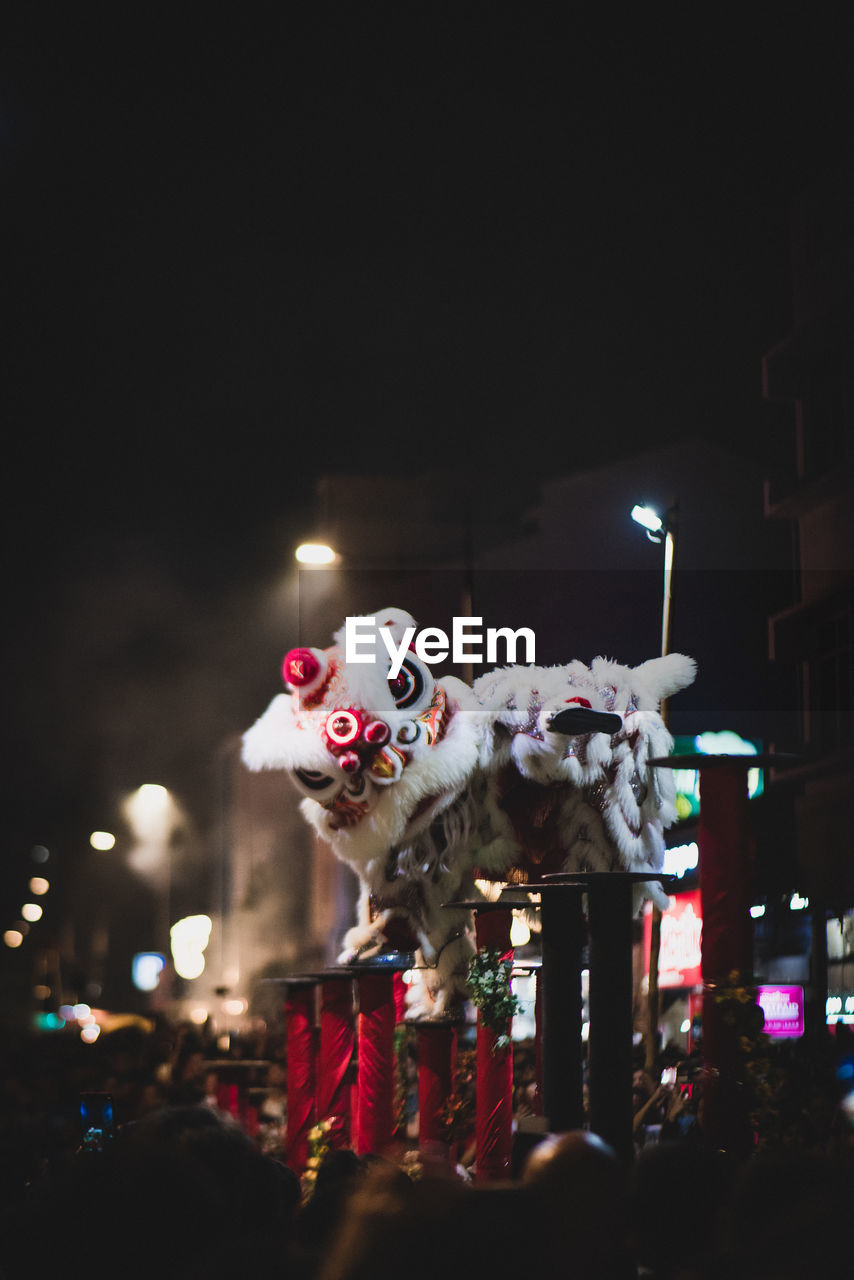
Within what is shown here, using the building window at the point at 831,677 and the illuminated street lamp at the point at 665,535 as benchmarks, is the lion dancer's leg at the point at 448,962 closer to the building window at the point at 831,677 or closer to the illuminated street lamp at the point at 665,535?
the illuminated street lamp at the point at 665,535

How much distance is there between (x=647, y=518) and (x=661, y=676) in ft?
4.43

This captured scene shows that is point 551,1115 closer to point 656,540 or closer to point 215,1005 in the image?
point 656,540

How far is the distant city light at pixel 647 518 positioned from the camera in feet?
33.0

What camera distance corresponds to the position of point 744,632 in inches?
579

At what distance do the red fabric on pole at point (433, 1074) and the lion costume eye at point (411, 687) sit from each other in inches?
109

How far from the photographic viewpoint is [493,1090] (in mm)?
10047

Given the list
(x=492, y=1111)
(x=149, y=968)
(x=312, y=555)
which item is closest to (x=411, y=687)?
(x=312, y=555)

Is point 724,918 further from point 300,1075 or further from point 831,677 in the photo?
point 831,677

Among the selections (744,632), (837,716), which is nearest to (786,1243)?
(744,632)

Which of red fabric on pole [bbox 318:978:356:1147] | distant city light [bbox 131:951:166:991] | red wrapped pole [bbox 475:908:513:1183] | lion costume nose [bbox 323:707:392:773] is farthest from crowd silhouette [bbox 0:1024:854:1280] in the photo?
distant city light [bbox 131:951:166:991]

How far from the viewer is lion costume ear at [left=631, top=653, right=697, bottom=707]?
35.4 feet

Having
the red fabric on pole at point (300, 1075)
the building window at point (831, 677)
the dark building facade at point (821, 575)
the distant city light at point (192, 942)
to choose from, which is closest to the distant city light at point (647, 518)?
the red fabric on pole at point (300, 1075)

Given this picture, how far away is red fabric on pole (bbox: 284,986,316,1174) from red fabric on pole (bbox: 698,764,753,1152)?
6.31 meters

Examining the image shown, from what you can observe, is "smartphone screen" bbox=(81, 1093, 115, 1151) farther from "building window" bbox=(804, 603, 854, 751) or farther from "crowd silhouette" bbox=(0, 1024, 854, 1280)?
"building window" bbox=(804, 603, 854, 751)
